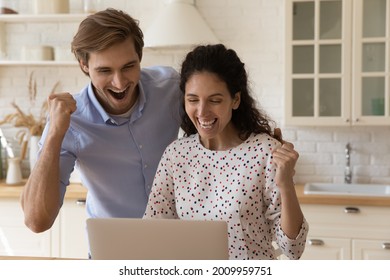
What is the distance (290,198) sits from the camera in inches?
60.0

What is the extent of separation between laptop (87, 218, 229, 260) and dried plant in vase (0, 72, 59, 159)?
2.56m

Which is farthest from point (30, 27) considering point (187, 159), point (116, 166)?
point (187, 159)

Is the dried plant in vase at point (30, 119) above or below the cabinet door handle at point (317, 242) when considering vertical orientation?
above

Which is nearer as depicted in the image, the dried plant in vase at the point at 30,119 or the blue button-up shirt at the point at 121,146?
the blue button-up shirt at the point at 121,146

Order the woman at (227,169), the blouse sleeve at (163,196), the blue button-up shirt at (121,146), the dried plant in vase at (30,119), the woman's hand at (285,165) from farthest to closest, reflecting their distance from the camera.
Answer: the dried plant in vase at (30,119), the blue button-up shirt at (121,146), the blouse sleeve at (163,196), the woman at (227,169), the woman's hand at (285,165)

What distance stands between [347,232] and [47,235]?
5.78 ft

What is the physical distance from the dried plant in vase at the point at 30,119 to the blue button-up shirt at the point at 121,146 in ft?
5.92

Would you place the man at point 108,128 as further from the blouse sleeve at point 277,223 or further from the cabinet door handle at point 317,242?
the cabinet door handle at point 317,242

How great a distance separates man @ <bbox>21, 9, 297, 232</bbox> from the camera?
1783 mm

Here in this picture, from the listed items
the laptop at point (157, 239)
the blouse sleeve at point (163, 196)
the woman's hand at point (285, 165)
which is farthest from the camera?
the blouse sleeve at point (163, 196)

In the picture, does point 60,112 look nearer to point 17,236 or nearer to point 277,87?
point 17,236

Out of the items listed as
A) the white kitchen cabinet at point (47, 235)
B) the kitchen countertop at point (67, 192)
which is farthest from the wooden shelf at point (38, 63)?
the white kitchen cabinet at point (47, 235)

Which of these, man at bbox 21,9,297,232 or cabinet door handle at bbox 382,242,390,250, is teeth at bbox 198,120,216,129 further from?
cabinet door handle at bbox 382,242,390,250

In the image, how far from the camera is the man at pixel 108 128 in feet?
5.85
